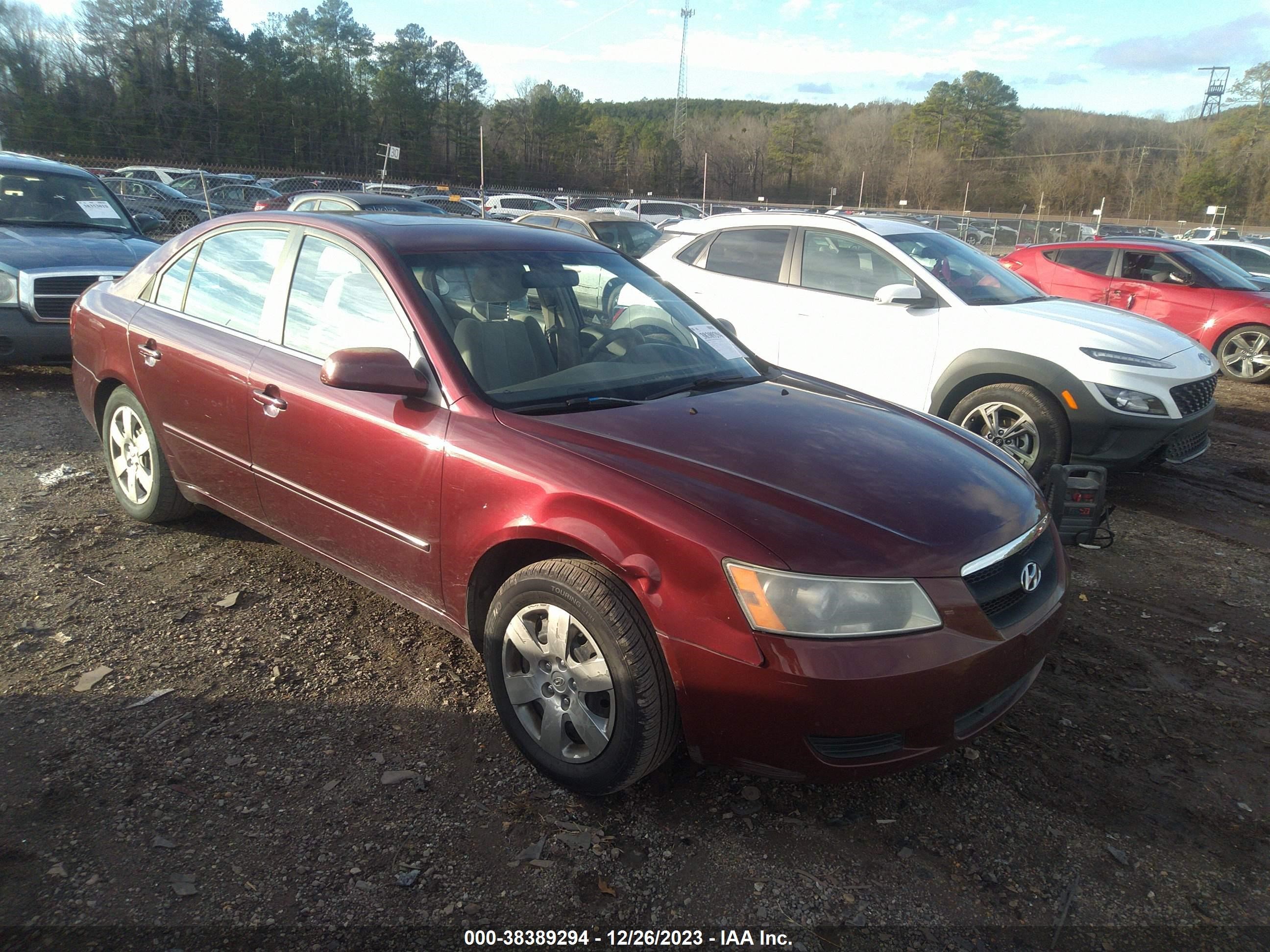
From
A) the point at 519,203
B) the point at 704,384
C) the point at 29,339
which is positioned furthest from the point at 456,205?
the point at 704,384

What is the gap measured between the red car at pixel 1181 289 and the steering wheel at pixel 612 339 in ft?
28.2

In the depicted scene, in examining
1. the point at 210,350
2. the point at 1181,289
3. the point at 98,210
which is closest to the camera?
the point at 210,350

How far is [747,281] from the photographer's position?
6672mm

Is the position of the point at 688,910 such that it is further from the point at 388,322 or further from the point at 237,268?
the point at 237,268

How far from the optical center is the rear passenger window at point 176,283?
400 centimetres

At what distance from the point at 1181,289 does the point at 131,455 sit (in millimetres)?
11622

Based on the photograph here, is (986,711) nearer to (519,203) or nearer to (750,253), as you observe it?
(750,253)

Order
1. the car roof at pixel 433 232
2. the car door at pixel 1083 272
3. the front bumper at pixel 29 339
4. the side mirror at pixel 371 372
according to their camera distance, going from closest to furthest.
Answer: the side mirror at pixel 371 372
the car roof at pixel 433 232
the front bumper at pixel 29 339
the car door at pixel 1083 272

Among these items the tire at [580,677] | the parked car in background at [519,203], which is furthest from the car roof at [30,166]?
the parked car in background at [519,203]

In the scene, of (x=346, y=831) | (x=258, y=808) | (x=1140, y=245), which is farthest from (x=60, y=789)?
(x=1140, y=245)

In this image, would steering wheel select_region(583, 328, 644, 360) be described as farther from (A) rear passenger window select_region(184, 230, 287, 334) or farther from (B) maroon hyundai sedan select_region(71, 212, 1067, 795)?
(A) rear passenger window select_region(184, 230, 287, 334)

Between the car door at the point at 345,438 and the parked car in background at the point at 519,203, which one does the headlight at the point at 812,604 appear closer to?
the car door at the point at 345,438

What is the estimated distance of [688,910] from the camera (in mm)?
2189

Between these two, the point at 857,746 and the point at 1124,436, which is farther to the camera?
the point at 1124,436
